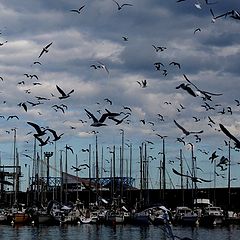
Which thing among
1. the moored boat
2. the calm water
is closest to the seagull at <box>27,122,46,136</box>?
the calm water

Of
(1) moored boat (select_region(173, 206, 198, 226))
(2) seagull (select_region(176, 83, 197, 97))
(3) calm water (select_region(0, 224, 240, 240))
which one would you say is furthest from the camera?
(1) moored boat (select_region(173, 206, 198, 226))

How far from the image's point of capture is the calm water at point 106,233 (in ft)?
254

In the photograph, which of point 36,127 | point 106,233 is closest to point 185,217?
point 106,233

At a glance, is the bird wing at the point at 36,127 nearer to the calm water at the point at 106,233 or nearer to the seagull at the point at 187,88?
the seagull at the point at 187,88

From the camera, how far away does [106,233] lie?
85125 mm

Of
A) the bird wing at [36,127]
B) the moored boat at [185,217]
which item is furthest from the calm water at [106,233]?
the bird wing at [36,127]

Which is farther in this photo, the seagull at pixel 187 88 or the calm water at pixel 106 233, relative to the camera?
the calm water at pixel 106 233

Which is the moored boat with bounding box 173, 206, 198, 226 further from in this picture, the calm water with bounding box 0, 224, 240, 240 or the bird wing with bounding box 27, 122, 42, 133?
the bird wing with bounding box 27, 122, 42, 133

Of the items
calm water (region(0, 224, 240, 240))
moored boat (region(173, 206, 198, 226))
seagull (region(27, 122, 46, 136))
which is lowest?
calm water (region(0, 224, 240, 240))

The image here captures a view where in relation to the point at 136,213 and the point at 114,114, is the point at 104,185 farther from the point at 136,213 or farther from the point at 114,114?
the point at 114,114

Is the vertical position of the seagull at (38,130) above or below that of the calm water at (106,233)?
above

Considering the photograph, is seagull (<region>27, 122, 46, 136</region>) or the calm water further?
the calm water

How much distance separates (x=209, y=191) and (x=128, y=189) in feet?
56.7

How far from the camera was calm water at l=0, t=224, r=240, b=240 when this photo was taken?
254 ft
